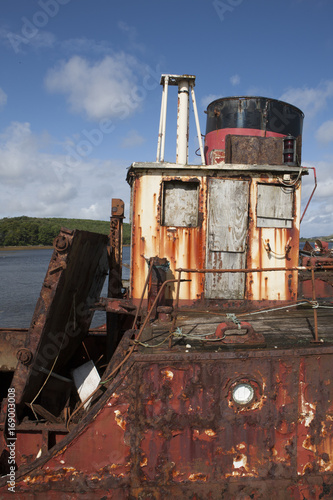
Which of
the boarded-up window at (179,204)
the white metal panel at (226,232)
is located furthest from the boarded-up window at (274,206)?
the boarded-up window at (179,204)

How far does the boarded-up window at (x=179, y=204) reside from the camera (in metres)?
7.10

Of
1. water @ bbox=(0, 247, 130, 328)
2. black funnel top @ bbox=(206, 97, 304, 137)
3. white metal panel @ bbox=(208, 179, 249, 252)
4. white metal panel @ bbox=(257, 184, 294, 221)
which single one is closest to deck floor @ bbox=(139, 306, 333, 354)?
white metal panel @ bbox=(208, 179, 249, 252)

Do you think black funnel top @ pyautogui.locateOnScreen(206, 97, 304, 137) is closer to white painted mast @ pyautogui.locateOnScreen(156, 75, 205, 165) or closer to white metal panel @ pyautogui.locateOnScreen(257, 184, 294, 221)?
white painted mast @ pyautogui.locateOnScreen(156, 75, 205, 165)

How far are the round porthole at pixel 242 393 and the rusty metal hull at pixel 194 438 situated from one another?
0.06m

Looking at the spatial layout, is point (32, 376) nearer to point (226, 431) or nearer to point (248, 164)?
point (226, 431)

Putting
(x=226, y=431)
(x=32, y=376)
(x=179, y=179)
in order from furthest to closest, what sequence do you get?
(x=179, y=179) < (x=32, y=376) < (x=226, y=431)

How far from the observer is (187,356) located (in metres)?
3.96

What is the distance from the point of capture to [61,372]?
24.2 ft

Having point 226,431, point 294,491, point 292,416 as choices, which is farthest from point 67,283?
point 294,491

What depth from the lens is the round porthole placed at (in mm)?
3955

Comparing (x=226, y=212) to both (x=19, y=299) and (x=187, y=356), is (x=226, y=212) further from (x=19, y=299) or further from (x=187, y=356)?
(x=19, y=299)

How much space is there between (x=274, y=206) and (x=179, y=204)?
1956 mm

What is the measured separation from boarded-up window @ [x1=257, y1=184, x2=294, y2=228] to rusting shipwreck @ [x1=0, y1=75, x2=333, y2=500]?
0.03m

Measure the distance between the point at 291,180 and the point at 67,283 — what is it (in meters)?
4.84
